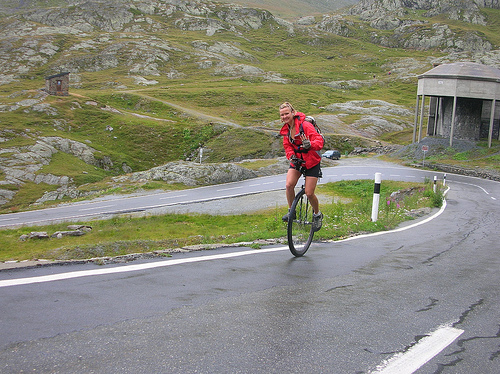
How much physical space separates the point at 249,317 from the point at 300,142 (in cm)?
380

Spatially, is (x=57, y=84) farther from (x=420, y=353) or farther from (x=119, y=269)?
(x=420, y=353)

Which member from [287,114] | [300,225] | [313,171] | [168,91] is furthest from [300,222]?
[168,91]

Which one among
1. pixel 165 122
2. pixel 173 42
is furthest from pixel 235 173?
pixel 173 42

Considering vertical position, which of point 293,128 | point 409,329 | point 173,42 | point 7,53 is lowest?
point 409,329

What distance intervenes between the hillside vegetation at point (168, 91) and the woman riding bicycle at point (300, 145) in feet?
103

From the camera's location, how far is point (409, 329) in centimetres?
418

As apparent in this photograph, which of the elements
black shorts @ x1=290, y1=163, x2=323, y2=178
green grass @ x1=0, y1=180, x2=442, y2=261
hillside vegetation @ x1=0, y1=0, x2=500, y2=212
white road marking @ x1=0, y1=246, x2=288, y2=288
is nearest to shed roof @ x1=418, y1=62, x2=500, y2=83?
hillside vegetation @ x1=0, y1=0, x2=500, y2=212

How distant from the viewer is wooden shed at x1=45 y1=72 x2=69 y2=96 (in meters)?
74.1

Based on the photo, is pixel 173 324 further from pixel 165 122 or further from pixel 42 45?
pixel 42 45

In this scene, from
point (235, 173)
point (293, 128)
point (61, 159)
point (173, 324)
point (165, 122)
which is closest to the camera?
point (173, 324)

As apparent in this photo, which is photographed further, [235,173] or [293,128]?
[235,173]

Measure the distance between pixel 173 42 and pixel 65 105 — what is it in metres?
97.0

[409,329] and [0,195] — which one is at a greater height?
[409,329]

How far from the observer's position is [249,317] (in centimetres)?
423
